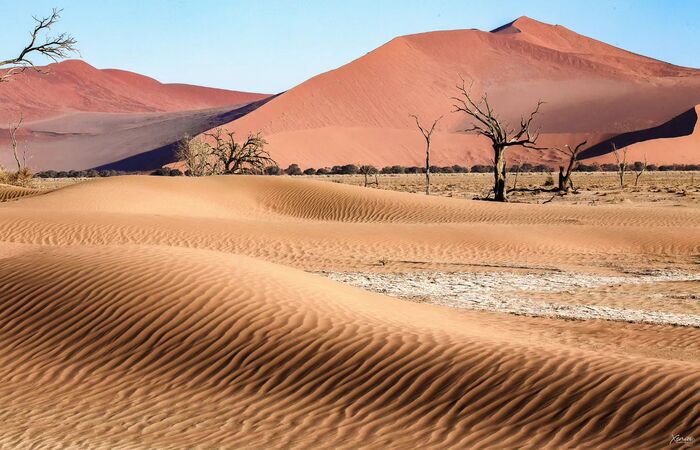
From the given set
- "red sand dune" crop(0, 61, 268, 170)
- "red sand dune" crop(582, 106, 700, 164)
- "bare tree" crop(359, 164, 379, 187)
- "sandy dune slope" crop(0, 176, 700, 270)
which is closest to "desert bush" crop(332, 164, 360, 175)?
"bare tree" crop(359, 164, 379, 187)

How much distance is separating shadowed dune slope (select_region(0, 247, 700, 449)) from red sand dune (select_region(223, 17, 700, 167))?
8574cm

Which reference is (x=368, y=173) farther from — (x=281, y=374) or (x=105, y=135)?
(x=105, y=135)

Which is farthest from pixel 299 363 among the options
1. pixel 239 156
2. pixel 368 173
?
pixel 368 173

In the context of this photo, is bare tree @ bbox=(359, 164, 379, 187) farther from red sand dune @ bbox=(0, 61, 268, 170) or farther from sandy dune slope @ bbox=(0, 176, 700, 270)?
red sand dune @ bbox=(0, 61, 268, 170)

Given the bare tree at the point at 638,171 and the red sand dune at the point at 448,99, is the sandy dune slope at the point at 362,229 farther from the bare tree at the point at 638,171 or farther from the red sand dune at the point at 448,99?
the red sand dune at the point at 448,99

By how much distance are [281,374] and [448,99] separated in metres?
123

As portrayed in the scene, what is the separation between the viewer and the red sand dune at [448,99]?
107 meters

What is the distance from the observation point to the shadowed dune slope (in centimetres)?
648

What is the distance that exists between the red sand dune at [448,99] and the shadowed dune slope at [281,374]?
85740 mm

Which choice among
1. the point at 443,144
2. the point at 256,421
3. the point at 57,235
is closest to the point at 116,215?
the point at 57,235

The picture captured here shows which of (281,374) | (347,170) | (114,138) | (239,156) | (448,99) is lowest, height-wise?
(281,374)

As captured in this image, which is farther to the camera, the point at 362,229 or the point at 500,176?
the point at 500,176

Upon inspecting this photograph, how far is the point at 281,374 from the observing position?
8.17 m

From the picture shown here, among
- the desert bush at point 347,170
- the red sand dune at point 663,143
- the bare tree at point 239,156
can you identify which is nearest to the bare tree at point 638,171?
the red sand dune at point 663,143
